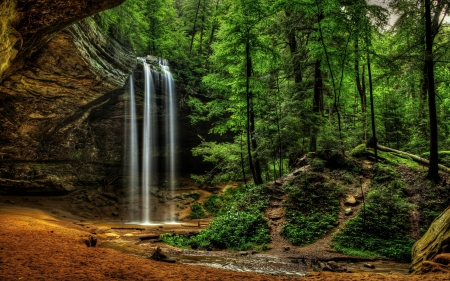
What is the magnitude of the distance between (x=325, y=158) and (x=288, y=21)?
7.23 metres

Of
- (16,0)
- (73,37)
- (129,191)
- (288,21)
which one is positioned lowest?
(129,191)

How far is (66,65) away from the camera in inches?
535

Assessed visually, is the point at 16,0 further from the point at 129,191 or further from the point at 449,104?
the point at 449,104

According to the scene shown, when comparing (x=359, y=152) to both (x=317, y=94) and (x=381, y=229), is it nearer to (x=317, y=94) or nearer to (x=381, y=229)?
(x=317, y=94)

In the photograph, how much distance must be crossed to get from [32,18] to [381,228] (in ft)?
45.0

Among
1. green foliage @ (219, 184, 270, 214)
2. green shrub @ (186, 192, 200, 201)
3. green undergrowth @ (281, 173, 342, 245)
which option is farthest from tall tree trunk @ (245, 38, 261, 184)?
green shrub @ (186, 192, 200, 201)

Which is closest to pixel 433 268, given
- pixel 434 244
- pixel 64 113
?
pixel 434 244

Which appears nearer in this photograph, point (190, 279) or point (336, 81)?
point (190, 279)

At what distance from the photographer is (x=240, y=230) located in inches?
374

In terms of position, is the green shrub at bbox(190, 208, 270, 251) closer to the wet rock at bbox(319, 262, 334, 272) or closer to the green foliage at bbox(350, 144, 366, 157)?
the wet rock at bbox(319, 262, 334, 272)

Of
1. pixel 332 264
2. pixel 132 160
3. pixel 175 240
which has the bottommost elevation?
pixel 175 240

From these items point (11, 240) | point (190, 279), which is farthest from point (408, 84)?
point (11, 240)

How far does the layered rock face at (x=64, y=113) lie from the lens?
44.1ft

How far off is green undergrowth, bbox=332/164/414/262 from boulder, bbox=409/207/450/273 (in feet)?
4.34
